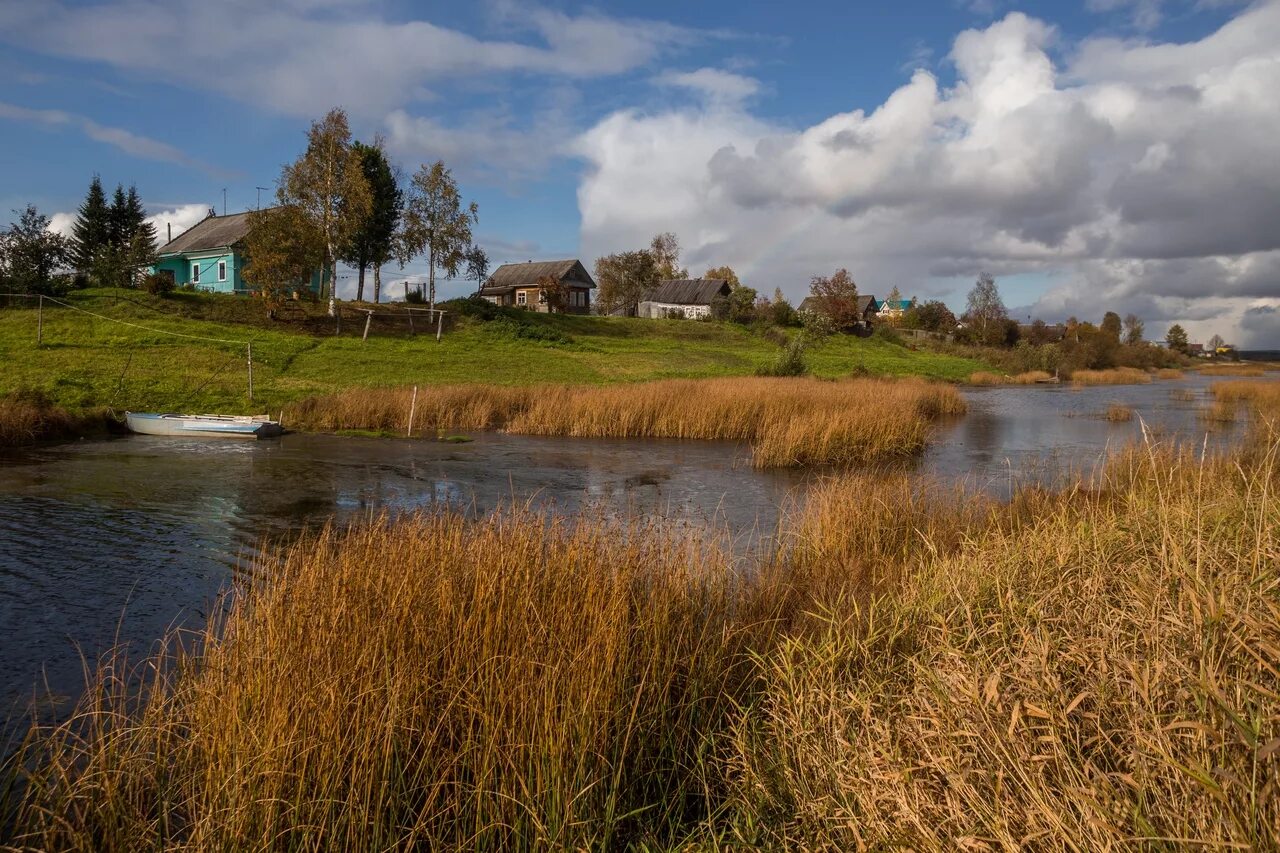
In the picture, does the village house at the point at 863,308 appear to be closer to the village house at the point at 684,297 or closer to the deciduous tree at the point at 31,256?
the village house at the point at 684,297

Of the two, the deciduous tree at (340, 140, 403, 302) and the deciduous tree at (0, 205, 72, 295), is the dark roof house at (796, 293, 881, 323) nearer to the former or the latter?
the deciduous tree at (340, 140, 403, 302)

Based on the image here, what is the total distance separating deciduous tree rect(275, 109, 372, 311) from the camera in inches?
1622

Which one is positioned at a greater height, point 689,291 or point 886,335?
point 689,291

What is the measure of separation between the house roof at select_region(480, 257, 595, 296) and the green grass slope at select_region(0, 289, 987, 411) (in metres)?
23.9

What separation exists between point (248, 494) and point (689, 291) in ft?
241

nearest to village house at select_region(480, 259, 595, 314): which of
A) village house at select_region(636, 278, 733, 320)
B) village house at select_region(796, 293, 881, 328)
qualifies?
village house at select_region(636, 278, 733, 320)

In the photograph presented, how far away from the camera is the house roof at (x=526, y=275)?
78.4m

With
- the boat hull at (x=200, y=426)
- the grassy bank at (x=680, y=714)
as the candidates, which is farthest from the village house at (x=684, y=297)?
the grassy bank at (x=680, y=714)

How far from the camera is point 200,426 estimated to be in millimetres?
22062

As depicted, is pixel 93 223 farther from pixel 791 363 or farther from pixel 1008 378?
pixel 1008 378

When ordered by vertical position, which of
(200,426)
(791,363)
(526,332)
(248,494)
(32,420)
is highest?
(526,332)

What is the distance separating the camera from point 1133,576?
5.10 metres

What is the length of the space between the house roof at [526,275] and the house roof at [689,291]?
353 inches

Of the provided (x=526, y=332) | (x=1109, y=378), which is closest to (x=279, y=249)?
(x=526, y=332)
